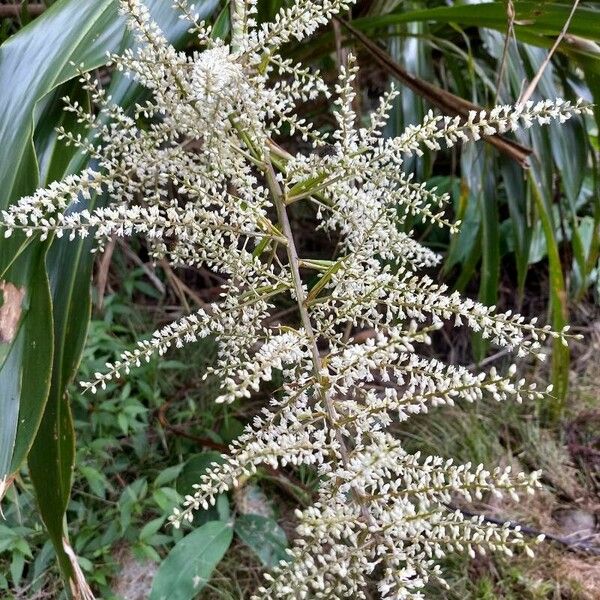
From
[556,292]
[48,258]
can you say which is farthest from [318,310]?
[556,292]

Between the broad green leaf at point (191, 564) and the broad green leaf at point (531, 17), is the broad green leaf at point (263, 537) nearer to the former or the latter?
the broad green leaf at point (191, 564)

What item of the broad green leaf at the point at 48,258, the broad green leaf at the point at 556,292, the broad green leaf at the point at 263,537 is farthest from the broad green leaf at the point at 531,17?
the broad green leaf at the point at 263,537

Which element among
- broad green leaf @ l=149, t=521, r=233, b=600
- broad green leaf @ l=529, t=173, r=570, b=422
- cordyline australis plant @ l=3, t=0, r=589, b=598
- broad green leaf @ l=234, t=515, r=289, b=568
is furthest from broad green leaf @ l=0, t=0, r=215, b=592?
broad green leaf @ l=529, t=173, r=570, b=422

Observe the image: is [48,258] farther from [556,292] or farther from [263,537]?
[556,292]

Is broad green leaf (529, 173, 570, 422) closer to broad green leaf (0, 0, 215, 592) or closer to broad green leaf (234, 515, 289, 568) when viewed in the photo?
broad green leaf (234, 515, 289, 568)

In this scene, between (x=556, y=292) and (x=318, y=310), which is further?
(x=556, y=292)

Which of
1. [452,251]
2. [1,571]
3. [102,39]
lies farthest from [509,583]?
[102,39]
